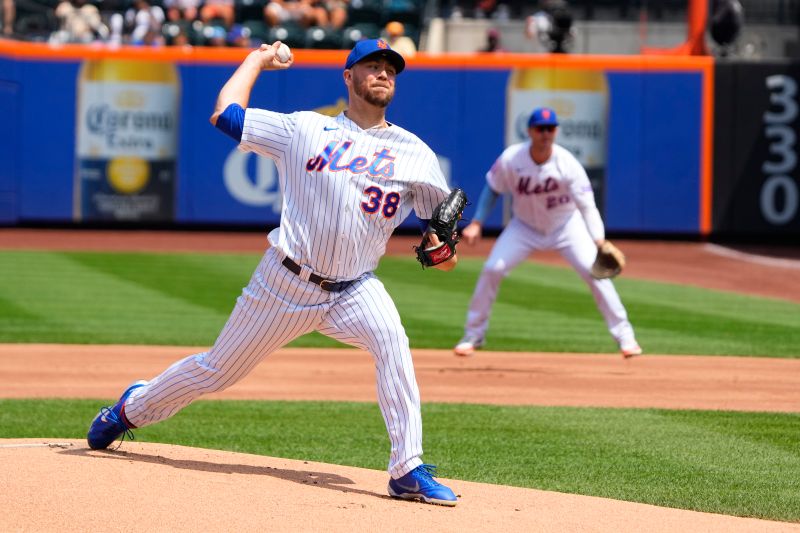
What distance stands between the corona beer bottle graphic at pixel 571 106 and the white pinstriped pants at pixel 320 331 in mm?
17722

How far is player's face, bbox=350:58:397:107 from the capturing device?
5.77 m

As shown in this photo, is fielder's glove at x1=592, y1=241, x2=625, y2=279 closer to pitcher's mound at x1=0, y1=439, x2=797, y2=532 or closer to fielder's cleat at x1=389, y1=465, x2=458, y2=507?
pitcher's mound at x1=0, y1=439, x2=797, y2=532

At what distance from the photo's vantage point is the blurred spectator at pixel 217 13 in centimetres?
2467

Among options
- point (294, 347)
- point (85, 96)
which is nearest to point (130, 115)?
point (85, 96)

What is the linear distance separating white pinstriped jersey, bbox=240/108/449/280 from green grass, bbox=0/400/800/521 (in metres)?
1.47

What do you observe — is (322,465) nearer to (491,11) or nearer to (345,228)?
(345,228)

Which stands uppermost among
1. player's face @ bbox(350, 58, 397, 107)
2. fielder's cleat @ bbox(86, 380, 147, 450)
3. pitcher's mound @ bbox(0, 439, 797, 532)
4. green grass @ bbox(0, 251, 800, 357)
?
player's face @ bbox(350, 58, 397, 107)

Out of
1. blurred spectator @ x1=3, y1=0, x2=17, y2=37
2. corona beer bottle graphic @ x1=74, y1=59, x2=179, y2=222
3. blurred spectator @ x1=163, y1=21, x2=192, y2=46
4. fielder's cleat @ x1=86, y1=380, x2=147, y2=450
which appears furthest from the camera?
blurred spectator @ x1=163, y1=21, x2=192, y2=46

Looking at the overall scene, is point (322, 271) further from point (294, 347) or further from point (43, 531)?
point (294, 347)

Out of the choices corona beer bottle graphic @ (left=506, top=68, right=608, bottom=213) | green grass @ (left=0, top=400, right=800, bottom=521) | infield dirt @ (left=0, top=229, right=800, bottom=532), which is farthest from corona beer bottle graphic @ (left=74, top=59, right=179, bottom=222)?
green grass @ (left=0, top=400, right=800, bottom=521)

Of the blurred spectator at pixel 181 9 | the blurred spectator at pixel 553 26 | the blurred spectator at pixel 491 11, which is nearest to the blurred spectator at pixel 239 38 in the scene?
the blurred spectator at pixel 181 9

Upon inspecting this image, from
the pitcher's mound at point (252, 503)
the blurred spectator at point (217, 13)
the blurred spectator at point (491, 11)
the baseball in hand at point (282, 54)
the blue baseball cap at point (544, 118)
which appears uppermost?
the blurred spectator at point (491, 11)

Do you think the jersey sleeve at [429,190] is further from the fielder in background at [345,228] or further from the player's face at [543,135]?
the player's face at [543,135]

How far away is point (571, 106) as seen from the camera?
23.5 meters
